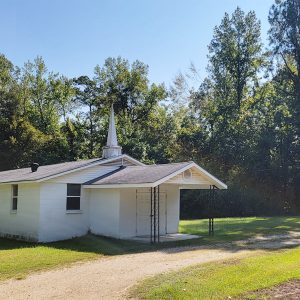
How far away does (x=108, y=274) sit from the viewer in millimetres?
11422

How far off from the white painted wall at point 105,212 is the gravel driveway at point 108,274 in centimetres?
414

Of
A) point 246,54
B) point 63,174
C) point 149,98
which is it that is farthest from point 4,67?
point 63,174

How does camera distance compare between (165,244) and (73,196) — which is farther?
(73,196)

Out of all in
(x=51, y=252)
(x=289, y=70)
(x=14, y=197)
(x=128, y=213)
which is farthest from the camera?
(x=289, y=70)

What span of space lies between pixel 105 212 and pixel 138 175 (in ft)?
7.73

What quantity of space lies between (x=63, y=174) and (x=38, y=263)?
281 inches

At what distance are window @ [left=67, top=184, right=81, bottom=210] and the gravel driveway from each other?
6209 mm

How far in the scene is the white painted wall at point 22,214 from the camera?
19.5 m

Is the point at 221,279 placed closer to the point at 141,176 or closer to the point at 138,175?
the point at 141,176

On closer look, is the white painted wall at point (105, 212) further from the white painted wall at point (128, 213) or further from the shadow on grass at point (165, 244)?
the shadow on grass at point (165, 244)

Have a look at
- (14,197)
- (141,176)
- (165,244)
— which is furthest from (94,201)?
(165,244)

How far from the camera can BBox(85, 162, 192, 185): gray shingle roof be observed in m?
18.1

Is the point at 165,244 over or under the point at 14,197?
under

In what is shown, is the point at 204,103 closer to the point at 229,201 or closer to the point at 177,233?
the point at 229,201
